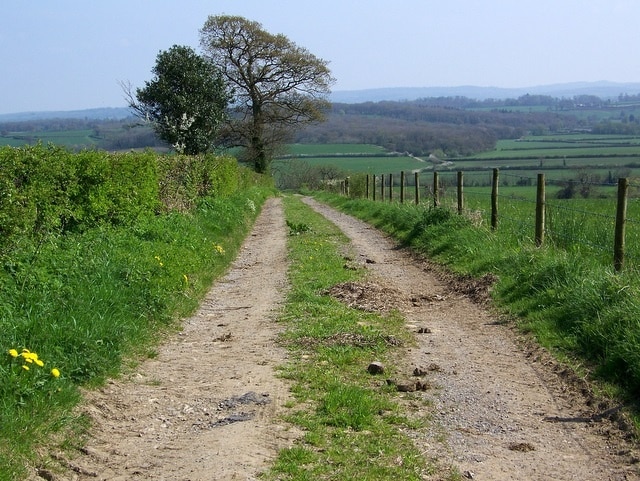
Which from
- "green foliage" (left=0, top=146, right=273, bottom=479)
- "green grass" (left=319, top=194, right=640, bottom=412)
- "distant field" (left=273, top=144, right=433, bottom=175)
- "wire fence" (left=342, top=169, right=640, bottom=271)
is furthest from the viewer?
"distant field" (left=273, top=144, right=433, bottom=175)

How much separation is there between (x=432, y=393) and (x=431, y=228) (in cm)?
1031

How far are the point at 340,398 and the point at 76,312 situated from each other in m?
2.96

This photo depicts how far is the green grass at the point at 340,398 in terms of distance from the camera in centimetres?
489

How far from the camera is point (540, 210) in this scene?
40.4ft

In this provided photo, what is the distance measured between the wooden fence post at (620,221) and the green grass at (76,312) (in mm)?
5618

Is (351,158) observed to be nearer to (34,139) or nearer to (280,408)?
(34,139)

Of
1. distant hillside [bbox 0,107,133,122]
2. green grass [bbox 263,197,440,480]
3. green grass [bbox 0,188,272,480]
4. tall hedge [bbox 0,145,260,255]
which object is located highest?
distant hillside [bbox 0,107,133,122]

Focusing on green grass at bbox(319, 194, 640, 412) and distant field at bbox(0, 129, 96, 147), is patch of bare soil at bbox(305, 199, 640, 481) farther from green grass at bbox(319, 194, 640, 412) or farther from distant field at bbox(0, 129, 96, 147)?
distant field at bbox(0, 129, 96, 147)

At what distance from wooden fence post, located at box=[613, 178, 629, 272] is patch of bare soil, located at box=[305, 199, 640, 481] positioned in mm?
1766

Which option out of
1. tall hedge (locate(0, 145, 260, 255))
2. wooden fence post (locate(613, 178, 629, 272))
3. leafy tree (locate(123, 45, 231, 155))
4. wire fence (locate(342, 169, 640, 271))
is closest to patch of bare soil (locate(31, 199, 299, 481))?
tall hedge (locate(0, 145, 260, 255))

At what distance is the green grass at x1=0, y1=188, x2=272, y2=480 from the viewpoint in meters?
5.26

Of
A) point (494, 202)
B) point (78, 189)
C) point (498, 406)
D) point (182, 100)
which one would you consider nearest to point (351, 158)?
point (182, 100)

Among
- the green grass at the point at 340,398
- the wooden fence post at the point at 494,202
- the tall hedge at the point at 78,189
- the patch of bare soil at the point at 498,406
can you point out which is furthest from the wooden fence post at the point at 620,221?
the tall hedge at the point at 78,189

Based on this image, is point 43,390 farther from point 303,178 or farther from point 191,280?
point 303,178
